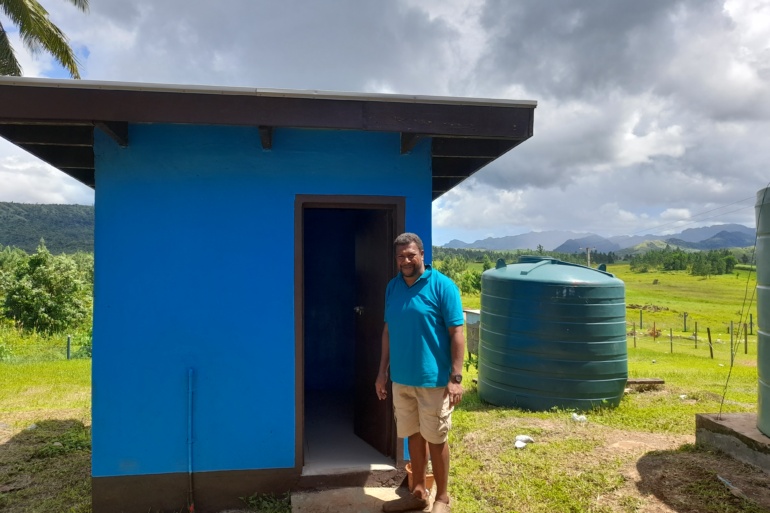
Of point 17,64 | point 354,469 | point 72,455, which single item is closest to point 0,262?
point 17,64

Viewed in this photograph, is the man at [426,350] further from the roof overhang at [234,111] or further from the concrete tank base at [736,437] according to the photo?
the concrete tank base at [736,437]

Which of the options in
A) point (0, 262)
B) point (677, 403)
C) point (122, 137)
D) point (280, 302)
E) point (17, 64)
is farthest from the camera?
point (0, 262)

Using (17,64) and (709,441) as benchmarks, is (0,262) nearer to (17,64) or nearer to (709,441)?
(17,64)

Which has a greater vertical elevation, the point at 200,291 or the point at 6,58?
the point at 6,58

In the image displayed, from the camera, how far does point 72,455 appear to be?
15.7 feet

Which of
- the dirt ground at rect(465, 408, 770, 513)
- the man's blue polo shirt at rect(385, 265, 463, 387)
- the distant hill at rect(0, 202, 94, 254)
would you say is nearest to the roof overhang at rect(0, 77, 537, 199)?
the man's blue polo shirt at rect(385, 265, 463, 387)

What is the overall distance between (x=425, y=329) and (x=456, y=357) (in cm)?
25

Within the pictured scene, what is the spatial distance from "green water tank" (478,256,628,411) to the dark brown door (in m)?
2.71

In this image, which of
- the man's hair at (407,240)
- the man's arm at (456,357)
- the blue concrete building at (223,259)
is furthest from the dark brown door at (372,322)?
the man's arm at (456,357)

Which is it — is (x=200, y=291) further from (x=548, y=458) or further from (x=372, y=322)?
(x=548, y=458)

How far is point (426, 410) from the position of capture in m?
3.04

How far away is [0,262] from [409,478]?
152 ft

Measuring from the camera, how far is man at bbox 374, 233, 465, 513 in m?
2.98

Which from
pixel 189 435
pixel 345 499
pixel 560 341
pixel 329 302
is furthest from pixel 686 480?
pixel 329 302
